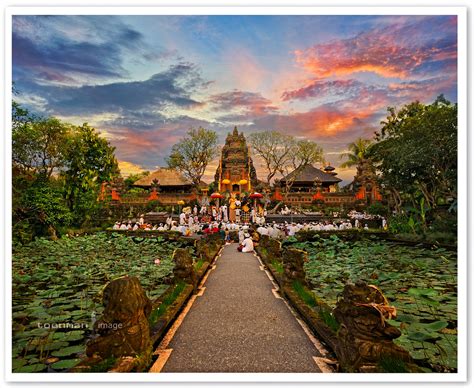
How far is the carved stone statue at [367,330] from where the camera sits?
1.99 meters

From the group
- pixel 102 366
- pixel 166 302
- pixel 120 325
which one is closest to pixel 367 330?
pixel 120 325

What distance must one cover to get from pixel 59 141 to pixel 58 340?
34.2ft

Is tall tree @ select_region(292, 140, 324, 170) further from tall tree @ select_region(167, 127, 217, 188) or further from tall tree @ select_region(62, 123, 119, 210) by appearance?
tall tree @ select_region(62, 123, 119, 210)

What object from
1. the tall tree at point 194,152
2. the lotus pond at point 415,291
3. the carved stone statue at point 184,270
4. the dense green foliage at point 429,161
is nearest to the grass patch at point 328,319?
the lotus pond at point 415,291

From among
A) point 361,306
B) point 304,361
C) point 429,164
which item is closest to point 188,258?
point 304,361

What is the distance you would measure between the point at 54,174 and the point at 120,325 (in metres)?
11.5

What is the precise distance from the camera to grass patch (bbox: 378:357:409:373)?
1.98 m

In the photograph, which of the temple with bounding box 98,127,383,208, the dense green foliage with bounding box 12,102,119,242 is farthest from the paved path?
the temple with bounding box 98,127,383,208

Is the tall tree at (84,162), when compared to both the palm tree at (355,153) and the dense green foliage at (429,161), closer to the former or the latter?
the dense green foliage at (429,161)

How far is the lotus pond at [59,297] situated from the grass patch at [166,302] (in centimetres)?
48

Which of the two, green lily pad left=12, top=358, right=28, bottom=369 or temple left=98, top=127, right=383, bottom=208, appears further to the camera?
temple left=98, top=127, right=383, bottom=208

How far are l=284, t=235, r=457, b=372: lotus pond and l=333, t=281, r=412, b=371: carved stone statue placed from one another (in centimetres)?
53

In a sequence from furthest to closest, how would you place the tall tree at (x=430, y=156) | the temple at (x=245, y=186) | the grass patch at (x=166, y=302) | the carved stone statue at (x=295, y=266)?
the temple at (x=245, y=186) → the tall tree at (x=430, y=156) → the carved stone statue at (x=295, y=266) → the grass patch at (x=166, y=302)
